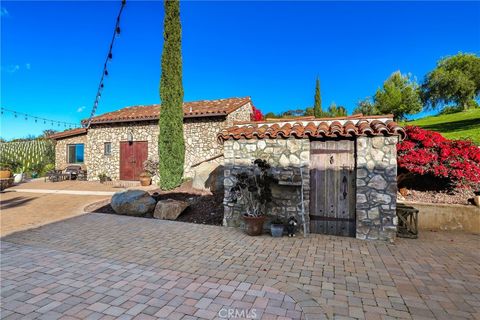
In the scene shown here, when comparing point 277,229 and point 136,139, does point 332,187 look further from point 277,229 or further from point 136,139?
point 136,139

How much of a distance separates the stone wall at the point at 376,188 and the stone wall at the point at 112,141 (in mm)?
11076

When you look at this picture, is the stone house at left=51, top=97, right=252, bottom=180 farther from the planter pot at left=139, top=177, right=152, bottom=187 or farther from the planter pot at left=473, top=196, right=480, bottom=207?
the planter pot at left=473, top=196, right=480, bottom=207

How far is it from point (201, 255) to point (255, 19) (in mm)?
10965

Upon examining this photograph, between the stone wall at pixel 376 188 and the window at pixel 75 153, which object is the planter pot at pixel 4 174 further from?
Answer: the stone wall at pixel 376 188

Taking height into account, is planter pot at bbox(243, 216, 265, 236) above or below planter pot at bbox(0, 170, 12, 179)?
below

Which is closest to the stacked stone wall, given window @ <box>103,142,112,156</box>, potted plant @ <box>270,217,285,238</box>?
window @ <box>103,142,112,156</box>

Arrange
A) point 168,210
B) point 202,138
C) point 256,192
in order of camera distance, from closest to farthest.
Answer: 1. point 256,192
2. point 168,210
3. point 202,138

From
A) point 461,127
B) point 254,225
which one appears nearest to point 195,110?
point 254,225

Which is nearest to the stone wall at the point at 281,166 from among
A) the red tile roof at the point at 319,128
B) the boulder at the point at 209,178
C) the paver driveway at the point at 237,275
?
the red tile roof at the point at 319,128

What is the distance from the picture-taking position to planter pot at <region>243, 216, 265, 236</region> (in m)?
5.37

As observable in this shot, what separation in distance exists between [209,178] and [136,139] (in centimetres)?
709

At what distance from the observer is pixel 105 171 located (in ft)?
49.5

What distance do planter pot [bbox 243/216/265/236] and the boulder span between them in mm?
3427

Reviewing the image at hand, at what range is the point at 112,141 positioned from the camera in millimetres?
14984
